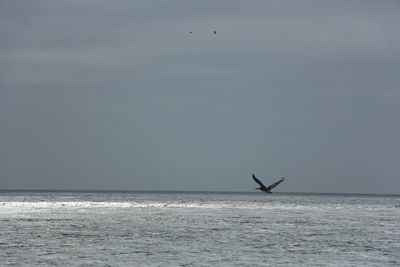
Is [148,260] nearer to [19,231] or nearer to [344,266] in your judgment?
[344,266]

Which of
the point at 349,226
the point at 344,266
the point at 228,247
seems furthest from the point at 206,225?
the point at 344,266

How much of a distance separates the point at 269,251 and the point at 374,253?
4.94m

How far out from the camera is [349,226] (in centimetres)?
5791

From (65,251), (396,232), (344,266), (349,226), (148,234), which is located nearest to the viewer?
(344,266)

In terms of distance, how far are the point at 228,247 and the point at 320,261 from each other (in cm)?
685

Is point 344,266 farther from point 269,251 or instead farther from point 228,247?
point 228,247

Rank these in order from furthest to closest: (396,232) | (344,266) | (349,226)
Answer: (349,226) < (396,232) < (344,266)

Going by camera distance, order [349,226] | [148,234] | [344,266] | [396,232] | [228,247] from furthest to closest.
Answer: [349,226] → [396,232] → [148,234] → [228,247] → [344,266]

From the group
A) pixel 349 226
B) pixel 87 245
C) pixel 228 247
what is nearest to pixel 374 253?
pixel 228 247

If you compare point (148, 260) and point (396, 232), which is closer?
point (148, 260)

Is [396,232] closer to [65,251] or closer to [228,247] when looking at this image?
[228,247]

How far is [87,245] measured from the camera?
132ft

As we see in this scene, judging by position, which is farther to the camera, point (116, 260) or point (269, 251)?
point (269, 251)

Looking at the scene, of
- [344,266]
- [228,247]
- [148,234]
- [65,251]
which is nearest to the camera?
[344,266]
